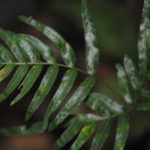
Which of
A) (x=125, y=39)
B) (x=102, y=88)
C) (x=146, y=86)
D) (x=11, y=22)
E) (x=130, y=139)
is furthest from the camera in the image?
(x=11, y=22)

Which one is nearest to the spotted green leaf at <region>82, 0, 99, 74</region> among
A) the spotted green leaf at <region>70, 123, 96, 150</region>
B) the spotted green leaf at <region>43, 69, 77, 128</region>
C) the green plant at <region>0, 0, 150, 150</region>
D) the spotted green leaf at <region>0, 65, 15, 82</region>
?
the green plant at <region>0, 0, 150, 150</region>

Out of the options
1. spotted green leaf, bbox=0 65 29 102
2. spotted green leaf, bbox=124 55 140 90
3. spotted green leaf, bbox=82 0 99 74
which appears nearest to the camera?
spotted green leaf, bbox=0 65 29 102

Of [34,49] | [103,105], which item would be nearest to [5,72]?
[34,49]

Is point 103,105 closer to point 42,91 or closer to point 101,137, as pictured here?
point 101,137

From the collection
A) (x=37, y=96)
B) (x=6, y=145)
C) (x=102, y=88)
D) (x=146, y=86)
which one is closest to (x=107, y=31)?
(x=102, y=88)

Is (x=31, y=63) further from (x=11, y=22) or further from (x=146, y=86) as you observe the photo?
(x=11, y=22)

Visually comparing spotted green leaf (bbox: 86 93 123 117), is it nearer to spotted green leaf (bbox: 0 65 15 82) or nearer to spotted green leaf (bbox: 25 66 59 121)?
spotted green leaf (bbox: 25 66 59 121)
